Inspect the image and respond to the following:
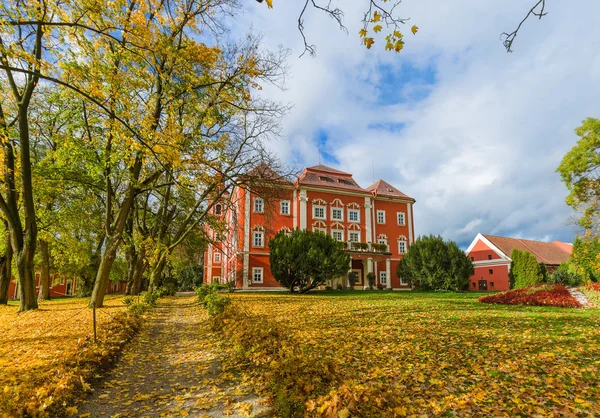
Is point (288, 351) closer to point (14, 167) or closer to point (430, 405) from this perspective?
point (430, 405)

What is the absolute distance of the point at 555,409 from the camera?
12.1 ft

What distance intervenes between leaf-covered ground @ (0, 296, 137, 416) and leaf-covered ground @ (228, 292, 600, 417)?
2281 millimetres

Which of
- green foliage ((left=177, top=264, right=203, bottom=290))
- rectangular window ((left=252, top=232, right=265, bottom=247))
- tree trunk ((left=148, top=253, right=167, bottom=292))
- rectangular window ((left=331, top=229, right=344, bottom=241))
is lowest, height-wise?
green foliage ((left=177, top=264, right=203, bottom=290))

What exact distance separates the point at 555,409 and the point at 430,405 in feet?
4.15

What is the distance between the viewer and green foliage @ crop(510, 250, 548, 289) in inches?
1092

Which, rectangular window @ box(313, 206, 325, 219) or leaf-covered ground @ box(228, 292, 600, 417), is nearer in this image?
leaf-covered ground @ box(228, 292, 600, 417)

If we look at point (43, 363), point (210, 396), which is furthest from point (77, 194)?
point (210, 396)

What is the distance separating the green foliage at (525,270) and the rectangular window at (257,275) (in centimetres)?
2235

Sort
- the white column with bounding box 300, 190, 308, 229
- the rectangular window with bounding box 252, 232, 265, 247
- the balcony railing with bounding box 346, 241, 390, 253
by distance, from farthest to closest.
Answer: the white column with bounding box 300, 190, 308, 229
the rectangular window with bounding box 252, 232, 265, 247
the balcony railing with bounding box 346, 241, 390, 253

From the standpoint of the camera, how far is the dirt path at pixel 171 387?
398cm

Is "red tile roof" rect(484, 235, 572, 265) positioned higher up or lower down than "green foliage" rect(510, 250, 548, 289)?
higher up

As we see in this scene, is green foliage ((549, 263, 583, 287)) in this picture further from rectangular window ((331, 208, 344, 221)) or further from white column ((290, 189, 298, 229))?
white column ((290, 189, 298, 229))

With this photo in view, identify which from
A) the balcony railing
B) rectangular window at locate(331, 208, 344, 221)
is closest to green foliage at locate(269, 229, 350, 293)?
the balcony railing

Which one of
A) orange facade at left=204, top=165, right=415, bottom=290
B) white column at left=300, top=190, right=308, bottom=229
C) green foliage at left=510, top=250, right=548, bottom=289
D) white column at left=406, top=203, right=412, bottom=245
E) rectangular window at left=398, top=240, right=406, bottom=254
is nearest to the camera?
green foliage at left=510, top=250, right=548, bottom=289
